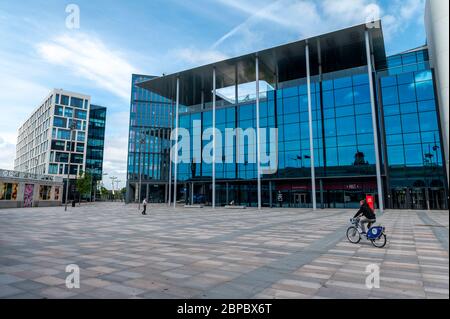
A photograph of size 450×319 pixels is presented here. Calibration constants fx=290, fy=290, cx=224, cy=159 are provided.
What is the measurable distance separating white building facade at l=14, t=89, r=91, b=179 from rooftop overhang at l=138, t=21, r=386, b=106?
5323 cm

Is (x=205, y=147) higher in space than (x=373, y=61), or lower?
lower

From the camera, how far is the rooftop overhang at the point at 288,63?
1501 inches

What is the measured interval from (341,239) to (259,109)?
36.5 metres

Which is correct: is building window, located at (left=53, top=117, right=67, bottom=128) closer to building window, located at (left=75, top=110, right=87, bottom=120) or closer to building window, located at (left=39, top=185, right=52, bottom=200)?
building window, located at (left=75, top=110, right=87, bottom=120)

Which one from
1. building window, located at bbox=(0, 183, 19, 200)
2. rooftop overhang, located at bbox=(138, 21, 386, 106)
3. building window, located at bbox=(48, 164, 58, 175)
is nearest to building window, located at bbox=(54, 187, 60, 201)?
building window, located at bbox=(0, 183, 19, 200)

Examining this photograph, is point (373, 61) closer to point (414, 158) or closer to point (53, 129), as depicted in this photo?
point (414, 158)

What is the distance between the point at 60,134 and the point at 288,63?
80.2 m

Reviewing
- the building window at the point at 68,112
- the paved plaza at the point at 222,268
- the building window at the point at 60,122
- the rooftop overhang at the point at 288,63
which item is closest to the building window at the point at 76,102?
the building window at the point at 68,112

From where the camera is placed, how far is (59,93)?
3735 inches

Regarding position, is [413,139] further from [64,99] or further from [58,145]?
[64,99]

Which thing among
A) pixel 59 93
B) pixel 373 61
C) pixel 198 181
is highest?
pixel 59 93

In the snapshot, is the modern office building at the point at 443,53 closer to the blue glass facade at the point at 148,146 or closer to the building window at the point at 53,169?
the blue glass facade at the point at 148,146
